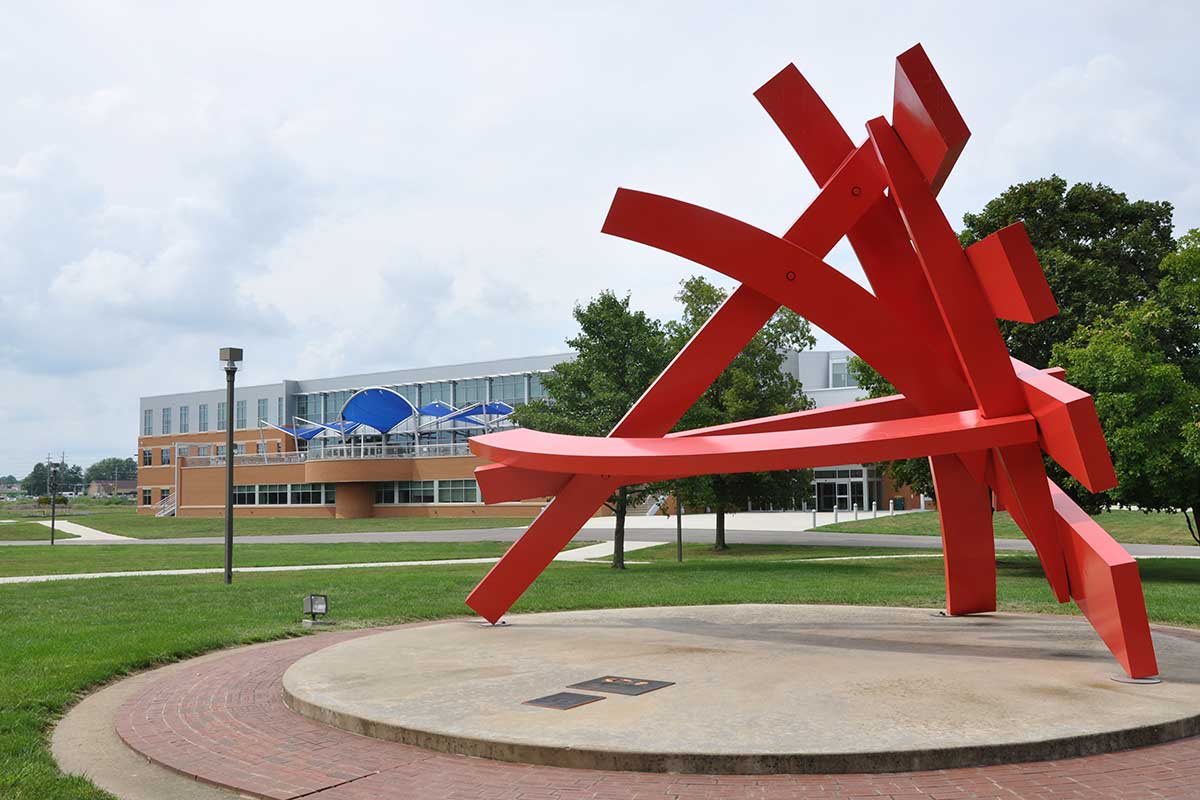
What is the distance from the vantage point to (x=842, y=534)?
4378 cm

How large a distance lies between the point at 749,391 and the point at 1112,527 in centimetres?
2313

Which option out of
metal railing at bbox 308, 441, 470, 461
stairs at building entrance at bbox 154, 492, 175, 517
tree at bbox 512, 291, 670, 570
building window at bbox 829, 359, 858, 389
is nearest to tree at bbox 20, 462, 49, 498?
stairs at building entrance at bbox 154, 492, 175, 517

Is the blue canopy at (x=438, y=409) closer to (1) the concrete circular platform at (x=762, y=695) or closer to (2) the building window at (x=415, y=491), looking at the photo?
(2) the building window at (x=415, y=491)

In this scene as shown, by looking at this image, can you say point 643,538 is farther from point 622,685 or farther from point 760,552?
point 622,685

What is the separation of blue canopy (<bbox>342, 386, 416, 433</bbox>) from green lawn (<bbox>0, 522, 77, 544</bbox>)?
827 inches

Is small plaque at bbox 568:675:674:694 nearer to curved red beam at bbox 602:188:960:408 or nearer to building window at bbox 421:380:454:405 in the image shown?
curved red beam at bbox 602:188:960:408

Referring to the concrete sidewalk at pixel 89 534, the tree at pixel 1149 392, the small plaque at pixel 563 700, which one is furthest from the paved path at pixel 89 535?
the small plaque at pixel 563 700

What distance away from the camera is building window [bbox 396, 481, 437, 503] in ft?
214

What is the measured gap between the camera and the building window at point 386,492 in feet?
219

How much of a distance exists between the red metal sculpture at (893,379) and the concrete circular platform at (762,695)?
0.94 metres

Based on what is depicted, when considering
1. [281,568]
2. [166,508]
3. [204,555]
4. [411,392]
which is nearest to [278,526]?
[204,555]

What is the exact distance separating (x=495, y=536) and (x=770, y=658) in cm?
3308

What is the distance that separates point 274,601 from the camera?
16.6 metres

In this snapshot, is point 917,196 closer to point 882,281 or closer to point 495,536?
point 882,281
